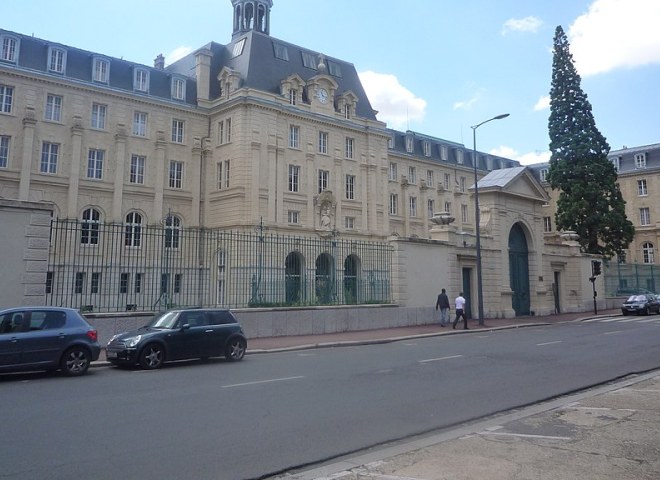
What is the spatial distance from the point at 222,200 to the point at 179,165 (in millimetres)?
4438

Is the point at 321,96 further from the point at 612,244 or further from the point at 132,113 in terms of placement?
the point at 612,244

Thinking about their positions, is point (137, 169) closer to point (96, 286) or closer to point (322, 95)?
point (96, 286)

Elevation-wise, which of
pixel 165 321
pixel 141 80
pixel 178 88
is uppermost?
pixel 178 88

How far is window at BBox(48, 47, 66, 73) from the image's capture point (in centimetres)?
3825

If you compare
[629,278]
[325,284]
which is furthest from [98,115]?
[629,278]

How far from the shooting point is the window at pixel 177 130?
142ft

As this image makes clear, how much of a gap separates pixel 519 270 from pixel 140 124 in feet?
95.7

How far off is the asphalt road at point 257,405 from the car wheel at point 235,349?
1.15 ft

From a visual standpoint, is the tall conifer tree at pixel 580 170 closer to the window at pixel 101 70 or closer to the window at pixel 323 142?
the window at pixel 323 142

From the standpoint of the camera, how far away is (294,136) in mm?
45188

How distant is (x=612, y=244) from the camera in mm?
46531

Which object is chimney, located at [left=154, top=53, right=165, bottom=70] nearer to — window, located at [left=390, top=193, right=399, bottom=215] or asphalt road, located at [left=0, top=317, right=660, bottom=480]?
window, located at [left=390, top=193, right=399, bottom=215]

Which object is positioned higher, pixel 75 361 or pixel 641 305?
pixel 641 305

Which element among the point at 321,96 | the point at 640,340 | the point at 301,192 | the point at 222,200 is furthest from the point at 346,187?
the point at 640,340
